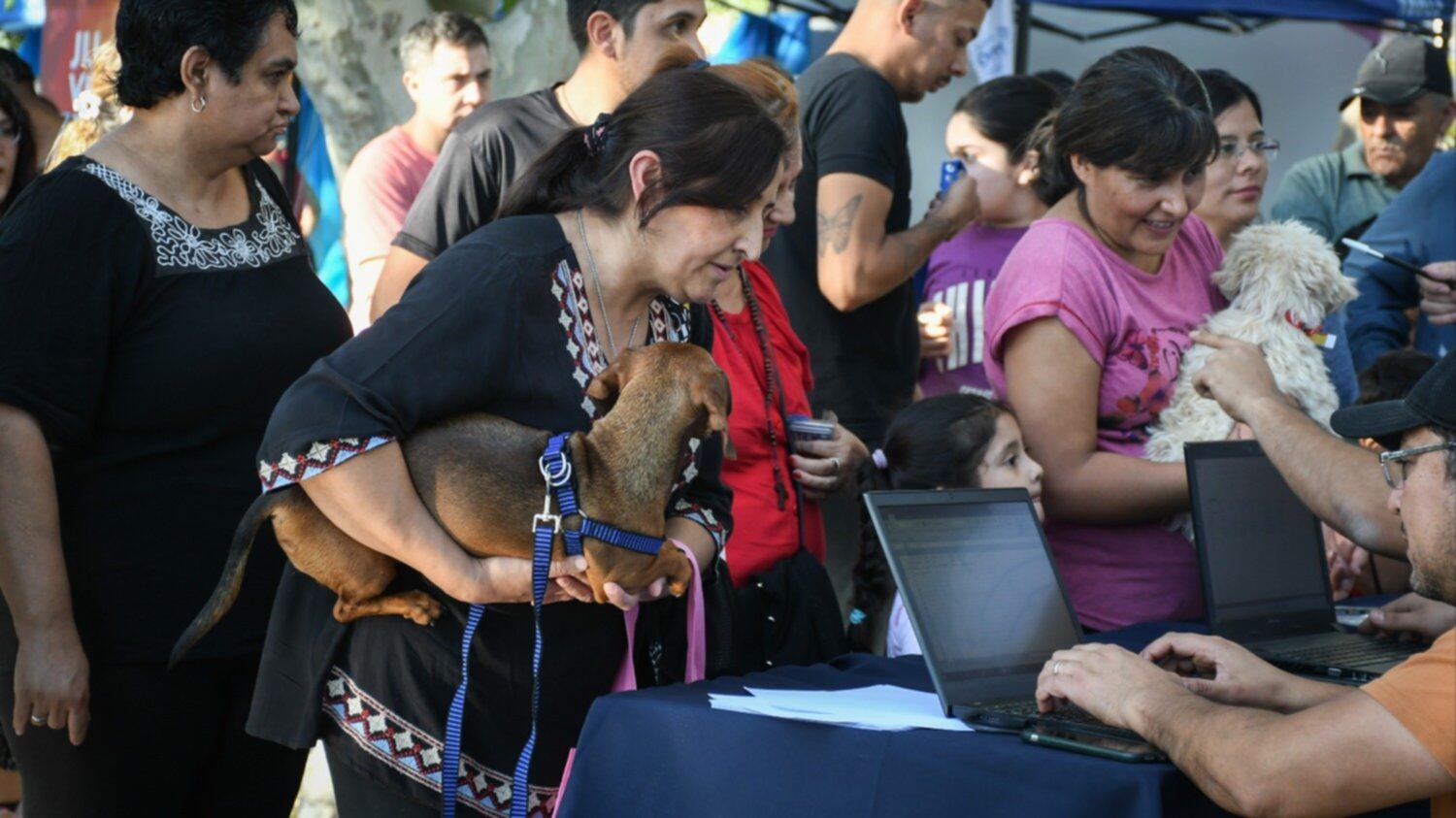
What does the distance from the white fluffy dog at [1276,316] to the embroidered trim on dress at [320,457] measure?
5.86 feet

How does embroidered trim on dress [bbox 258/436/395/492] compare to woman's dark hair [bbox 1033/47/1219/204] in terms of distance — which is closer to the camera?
embroidered trim on dress [bbox 258/436/395/492]

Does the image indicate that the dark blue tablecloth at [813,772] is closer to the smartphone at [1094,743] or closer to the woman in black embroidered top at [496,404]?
the smartphone at [1094,743]

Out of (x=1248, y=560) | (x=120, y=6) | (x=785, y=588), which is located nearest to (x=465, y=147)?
(x=120, y=6)

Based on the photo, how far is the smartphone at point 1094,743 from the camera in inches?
76.2

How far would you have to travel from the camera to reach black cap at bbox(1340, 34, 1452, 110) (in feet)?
20.5

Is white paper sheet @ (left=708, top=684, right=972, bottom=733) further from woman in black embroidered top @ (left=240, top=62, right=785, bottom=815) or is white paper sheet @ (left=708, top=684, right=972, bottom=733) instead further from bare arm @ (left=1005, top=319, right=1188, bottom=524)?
bare arm @ (left=1005, top=319, right=1188, bottom=524)

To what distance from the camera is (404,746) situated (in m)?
2.27

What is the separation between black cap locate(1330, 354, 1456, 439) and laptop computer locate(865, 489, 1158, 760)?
1.81ft

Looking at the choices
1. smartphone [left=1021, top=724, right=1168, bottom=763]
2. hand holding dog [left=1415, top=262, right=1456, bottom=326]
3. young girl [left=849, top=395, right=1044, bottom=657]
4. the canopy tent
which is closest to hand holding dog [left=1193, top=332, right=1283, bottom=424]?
young girl [left=849, top=395, right=1044, bottom=657]

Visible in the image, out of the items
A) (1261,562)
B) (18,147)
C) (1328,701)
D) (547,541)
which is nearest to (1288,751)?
(1328,701)

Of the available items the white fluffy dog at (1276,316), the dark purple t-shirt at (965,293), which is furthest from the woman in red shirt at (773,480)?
the dark purple t-shirt at (965,293)

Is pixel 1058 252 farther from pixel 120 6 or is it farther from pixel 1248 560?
pixel 120 6

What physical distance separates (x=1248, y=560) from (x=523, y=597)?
1581 mm

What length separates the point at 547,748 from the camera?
7.72 feet
